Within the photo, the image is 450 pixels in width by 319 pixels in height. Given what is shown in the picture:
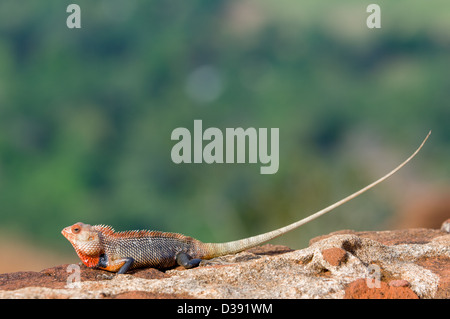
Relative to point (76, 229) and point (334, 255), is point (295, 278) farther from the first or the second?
point (76, 229)

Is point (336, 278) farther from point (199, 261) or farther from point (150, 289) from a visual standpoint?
point (199, 261)

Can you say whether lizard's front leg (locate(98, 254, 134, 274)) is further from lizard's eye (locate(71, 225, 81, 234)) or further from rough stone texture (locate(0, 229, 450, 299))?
lizard's eye (locate(71, 225, 81, 234))

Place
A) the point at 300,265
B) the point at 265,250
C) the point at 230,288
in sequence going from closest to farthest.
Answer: the point at 230,288, the point at 300,265, the point at 265,250

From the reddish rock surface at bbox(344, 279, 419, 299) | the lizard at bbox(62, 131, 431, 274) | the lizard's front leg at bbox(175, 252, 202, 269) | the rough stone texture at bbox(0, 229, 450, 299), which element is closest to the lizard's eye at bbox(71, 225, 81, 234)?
the lizard at bbox(62, 131, 431, 274)

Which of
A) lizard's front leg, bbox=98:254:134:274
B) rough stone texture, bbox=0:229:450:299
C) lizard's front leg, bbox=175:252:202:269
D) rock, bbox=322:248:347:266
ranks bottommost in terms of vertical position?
lizard's front leg, bbox=175:252:202:269

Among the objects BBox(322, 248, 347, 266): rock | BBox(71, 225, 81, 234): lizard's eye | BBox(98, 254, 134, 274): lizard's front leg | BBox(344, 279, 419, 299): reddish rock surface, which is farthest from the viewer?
BBox(71, 225, 81, 234): lizard's eye

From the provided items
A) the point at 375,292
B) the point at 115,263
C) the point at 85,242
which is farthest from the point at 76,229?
the point at 375,292

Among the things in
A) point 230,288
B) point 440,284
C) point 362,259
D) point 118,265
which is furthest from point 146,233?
point 440,284
